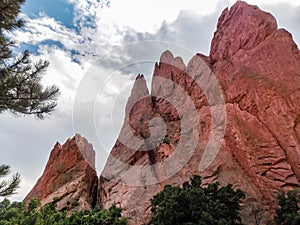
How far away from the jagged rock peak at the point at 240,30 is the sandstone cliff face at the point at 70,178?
619 inches

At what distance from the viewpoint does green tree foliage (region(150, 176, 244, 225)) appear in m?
12.4

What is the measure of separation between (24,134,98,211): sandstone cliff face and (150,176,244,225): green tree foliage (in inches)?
436

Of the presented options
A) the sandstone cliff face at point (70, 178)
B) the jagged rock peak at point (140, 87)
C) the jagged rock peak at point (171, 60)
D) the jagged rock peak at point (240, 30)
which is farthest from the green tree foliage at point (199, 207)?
the jagged rock peak at point (171, 60)

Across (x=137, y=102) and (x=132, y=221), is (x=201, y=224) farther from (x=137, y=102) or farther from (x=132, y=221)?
(x=137, y=102)

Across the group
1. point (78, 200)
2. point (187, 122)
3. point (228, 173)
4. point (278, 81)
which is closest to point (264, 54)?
point (278, 81)

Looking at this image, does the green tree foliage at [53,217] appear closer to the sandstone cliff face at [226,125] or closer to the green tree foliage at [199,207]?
the sandstone cliff face at [226,125]

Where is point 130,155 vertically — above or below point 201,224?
above

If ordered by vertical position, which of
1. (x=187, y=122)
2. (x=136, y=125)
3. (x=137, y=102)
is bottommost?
(x=187, y=122)

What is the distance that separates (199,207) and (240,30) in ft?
57.1

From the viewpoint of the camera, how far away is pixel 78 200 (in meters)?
22.8

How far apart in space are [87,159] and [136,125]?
21.2 ft

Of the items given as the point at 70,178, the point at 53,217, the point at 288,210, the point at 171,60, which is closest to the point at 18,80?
the point at 53,217

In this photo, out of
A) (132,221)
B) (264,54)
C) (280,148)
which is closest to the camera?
(280,148)

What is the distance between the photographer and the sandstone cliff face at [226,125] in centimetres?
1712
